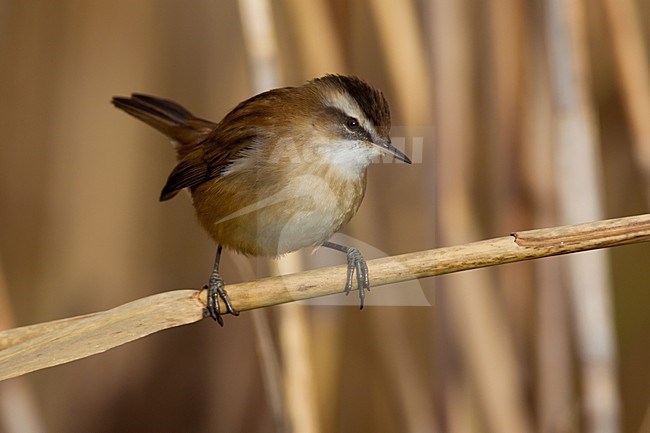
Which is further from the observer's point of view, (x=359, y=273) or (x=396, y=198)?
(x=396, y=198)

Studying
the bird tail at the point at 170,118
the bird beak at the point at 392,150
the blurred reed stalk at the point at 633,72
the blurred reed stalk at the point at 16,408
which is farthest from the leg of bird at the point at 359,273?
the blurred reed stalk at the point at 16,408

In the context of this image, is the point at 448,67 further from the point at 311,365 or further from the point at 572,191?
the point at 311,365

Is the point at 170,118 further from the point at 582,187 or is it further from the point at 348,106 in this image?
the point at 582,187

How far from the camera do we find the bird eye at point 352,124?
959mm

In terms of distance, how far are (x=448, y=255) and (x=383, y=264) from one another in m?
0.08

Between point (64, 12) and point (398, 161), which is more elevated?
point (64, 12)

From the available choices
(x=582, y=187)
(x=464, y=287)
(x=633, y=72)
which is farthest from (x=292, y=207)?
(x=633, y=72)

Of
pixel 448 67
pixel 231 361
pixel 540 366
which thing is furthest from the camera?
pixel 231 361

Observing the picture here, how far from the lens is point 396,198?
1.03 m

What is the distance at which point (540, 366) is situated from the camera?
51.9 inches

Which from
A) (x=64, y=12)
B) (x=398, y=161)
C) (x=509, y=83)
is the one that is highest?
(x=64, y=12)

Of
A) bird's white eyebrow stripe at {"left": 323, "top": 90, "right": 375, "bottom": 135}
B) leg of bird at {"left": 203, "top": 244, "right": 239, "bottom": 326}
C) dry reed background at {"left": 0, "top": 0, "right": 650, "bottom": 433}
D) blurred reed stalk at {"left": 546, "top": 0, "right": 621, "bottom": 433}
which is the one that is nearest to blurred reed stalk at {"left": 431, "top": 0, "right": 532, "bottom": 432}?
dry reed background at {"left": 0, "top": 0, "right": 650, "bottom": 433}

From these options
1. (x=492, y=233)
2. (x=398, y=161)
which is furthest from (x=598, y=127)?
(x=398, y=161)

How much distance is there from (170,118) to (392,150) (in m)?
0.51
